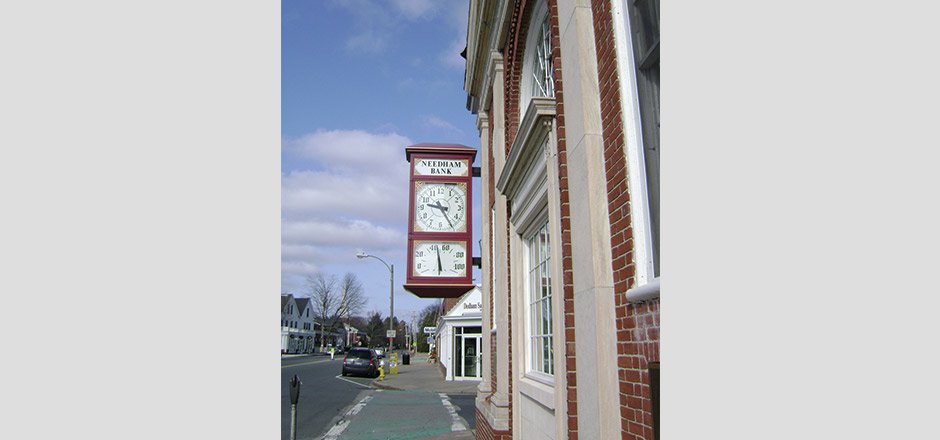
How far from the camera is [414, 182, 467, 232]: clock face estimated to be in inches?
458

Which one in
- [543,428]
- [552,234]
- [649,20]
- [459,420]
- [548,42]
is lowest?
[459,420]

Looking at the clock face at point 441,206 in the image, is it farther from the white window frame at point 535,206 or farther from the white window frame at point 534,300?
the white window frame at point 534,300

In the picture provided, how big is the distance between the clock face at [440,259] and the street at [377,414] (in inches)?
123

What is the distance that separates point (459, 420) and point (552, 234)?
10.9 meters

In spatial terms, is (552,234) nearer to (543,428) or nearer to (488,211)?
(543,428)

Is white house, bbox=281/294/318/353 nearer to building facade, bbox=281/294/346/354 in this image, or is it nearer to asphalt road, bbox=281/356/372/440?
building facade, bbox=281/294/346/354

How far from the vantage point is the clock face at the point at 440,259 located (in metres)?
11.4

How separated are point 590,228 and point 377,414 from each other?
13.4 meters

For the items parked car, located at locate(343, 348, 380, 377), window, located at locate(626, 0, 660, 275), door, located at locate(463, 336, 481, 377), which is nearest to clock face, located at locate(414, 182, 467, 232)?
window, located at locate(626, 0, 660, 275)

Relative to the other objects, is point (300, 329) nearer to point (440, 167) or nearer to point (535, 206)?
point (440, 167)

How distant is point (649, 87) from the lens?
324 cm

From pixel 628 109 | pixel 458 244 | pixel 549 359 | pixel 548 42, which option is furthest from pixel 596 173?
pixel 458 244

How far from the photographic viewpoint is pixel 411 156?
1214 centimetres

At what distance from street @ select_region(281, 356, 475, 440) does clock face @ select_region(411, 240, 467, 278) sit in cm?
312
